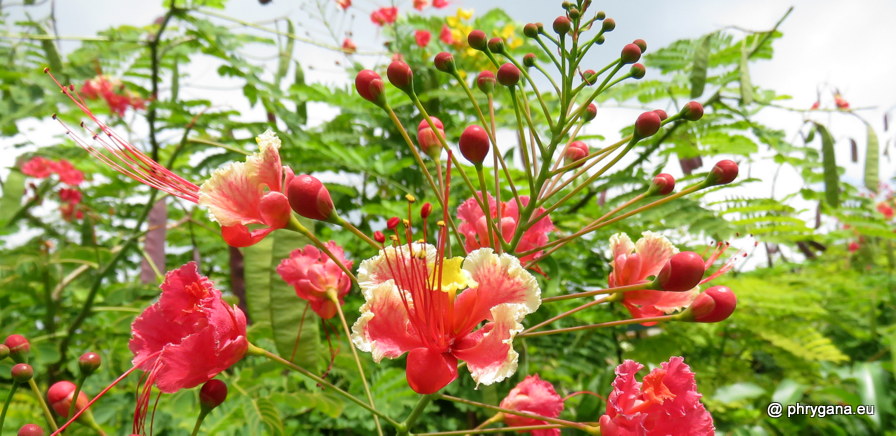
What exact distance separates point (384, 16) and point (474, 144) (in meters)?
2.83

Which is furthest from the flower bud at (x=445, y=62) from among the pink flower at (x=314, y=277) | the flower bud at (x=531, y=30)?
the pink flower at (x=314, y=277)

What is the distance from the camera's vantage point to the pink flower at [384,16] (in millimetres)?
3381

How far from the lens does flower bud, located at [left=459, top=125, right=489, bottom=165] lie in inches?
34.3

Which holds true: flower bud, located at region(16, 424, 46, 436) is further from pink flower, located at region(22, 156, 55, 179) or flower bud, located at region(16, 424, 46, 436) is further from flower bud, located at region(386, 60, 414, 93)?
pink flower, located at region(22, 156, 55, 179)

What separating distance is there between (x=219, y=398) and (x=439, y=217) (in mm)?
1281

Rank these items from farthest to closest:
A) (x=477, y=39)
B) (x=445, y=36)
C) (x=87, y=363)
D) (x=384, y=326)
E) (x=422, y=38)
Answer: (x=445, y=36), (x=422, y=38), (x=477, y=39), (x=87, y=363), (x=384, y=326)

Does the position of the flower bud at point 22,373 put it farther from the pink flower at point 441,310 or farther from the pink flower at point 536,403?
the pink flower at point 536,403

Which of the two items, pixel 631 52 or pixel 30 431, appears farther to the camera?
pixel 631 52

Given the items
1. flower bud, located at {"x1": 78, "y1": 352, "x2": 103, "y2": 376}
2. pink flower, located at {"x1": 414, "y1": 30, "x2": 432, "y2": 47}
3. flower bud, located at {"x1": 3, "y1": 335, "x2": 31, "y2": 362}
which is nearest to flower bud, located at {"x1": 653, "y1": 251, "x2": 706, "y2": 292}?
flower bud, located at {"x1": 78, "y1": 352, "x2": 103, "y2": 376}

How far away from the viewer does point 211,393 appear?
872mm

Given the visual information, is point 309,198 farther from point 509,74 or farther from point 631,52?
point 631,52

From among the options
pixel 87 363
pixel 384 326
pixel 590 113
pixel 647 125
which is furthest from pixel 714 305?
pixel 87 363

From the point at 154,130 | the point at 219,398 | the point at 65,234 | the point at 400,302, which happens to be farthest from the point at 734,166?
the point at 65,234

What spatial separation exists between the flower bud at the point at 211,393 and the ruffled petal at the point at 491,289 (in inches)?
14.7
